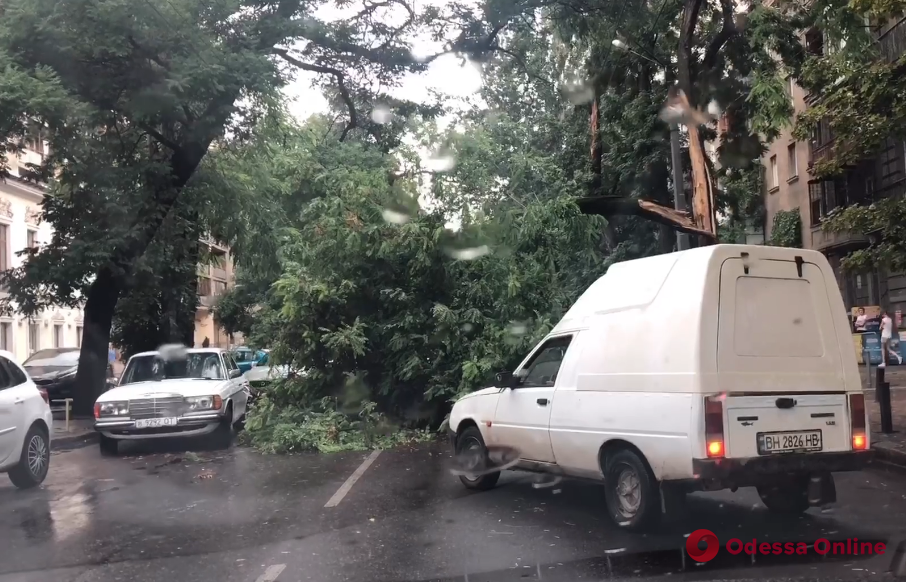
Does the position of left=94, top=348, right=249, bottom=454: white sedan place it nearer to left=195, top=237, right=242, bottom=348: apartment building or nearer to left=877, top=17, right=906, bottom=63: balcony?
left=877, top=17, right=906, bottom=63: balcony

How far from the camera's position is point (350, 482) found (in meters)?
10.0

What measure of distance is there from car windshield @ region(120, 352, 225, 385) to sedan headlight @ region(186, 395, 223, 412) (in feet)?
4.45

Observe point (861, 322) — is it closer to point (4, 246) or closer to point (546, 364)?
point (546, 364)

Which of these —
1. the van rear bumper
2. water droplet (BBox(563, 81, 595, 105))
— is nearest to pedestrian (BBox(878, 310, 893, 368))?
water droplet (BBox(563, 81, 595, 105))

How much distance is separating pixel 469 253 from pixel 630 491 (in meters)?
8.11

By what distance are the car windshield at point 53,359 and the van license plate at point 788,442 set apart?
23701 millimetres

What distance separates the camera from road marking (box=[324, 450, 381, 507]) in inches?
346

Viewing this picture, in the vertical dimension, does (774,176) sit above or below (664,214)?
above

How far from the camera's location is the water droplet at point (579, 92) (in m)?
18.5

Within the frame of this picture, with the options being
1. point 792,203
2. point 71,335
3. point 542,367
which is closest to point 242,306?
point 71,335

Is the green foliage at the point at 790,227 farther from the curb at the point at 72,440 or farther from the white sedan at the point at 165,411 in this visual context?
the curb at the point at 72,440

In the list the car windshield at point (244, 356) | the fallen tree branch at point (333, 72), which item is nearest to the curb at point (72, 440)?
the fallen tree branch at point (333, 72)

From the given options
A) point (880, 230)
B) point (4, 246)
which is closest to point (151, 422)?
point (880, 230)

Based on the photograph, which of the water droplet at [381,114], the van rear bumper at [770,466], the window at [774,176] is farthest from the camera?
the window at [774,176]
